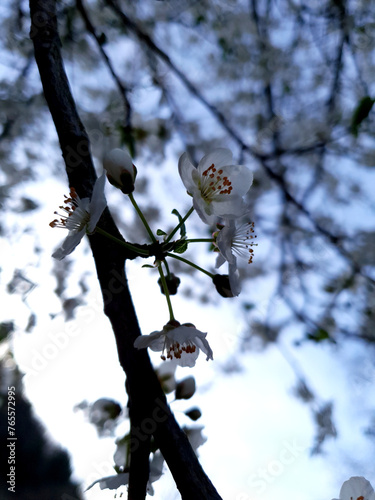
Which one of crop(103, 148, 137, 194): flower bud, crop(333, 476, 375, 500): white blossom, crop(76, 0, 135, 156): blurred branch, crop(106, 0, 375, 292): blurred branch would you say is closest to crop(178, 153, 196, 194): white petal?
crop(103, 148, 137, 194): flower bud

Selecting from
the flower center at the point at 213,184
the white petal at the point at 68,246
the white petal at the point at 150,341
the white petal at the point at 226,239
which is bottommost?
the white petal at the point at 150,341

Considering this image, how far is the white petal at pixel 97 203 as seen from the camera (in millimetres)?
700

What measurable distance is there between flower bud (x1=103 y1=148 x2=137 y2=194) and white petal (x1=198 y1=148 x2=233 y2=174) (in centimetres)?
23

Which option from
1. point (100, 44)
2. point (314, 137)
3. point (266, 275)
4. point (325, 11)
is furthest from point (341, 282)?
point (100, 44)

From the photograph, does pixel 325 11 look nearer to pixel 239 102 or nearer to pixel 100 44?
pixel 239 102

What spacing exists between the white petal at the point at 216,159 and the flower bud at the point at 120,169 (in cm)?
23

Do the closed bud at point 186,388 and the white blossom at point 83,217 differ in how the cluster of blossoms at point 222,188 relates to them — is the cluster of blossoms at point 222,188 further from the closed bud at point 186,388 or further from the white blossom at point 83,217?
the closed bud at point 186,388

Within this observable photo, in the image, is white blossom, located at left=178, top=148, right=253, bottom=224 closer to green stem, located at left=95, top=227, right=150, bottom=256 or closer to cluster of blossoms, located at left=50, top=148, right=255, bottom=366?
cluster of blossoms, located at left=50, top=148, right=255, bottom=366

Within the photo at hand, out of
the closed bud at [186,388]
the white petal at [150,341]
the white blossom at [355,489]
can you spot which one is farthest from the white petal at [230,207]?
the white blossom at [355,489]

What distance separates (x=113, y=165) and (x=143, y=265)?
249mm

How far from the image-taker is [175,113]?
10.5 ft

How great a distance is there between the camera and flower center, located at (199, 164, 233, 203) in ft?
3.16

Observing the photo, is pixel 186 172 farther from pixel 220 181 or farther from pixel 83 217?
pixel 83 217

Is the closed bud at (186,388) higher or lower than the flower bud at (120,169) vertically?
lower
